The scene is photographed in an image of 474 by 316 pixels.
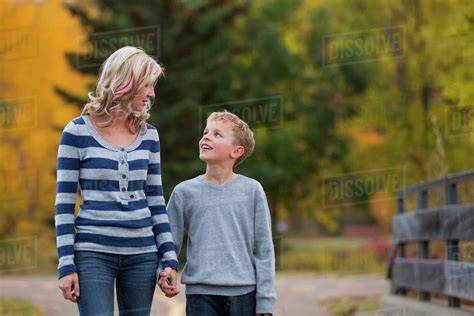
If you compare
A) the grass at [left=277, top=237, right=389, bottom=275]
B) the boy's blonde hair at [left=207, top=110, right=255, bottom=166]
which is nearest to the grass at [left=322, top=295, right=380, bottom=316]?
the boy's blonde hair at [left=207, top=110, right=255, bottom=166]

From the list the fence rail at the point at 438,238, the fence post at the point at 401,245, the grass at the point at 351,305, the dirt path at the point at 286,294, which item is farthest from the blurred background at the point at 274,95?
the fence rail at the point at 438,238

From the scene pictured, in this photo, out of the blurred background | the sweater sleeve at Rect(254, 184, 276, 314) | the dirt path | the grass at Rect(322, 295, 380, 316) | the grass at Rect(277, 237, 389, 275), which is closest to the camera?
the sweater sleeve at Rect(254, 184, 276, 314)

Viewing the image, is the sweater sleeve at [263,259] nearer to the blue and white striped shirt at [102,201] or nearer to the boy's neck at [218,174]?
the boy's neck at [218,174]

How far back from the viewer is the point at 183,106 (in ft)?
74.5

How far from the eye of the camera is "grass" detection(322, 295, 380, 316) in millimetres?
10688

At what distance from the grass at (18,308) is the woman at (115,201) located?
318 inches

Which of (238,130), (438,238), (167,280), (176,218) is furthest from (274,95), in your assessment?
(167,280)

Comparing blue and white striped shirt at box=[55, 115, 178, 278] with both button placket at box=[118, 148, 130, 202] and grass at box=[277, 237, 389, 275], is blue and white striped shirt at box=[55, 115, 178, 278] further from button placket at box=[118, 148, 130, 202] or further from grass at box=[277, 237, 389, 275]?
grass at box=[277, 237, 389, 275]

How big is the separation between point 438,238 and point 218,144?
4.57 metres

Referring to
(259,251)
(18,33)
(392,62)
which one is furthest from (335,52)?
(259,251)

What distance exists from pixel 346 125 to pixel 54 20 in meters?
9.67

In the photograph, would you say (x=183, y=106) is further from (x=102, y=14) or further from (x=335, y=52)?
(x=335, y=52)

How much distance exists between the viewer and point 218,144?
437cm

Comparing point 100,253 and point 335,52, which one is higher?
point 335,52
